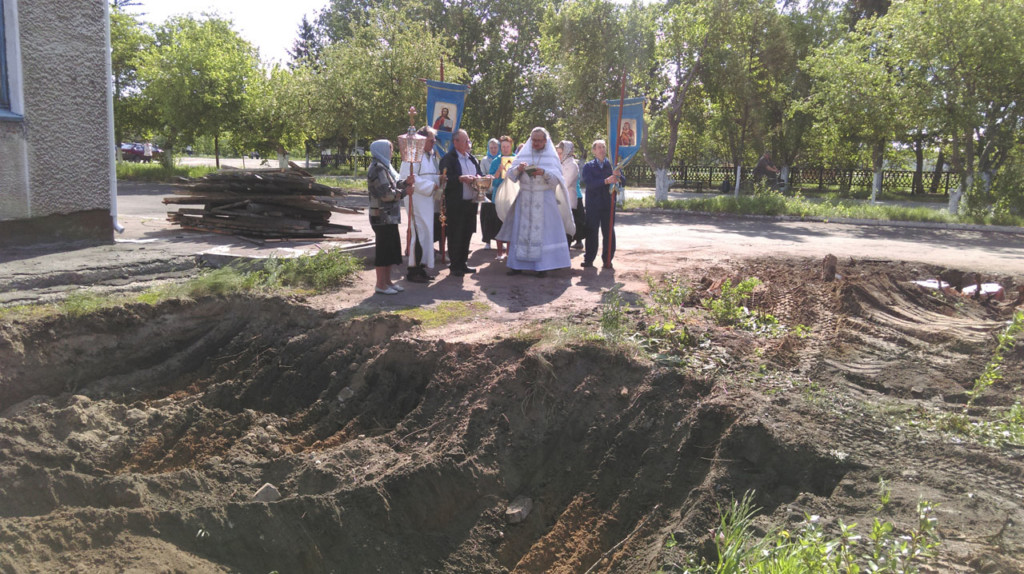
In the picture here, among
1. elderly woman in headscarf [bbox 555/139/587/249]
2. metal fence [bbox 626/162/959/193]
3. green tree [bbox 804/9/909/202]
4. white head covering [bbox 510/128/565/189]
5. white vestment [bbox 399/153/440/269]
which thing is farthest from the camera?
metal fence [bbox 626/162/959/193]

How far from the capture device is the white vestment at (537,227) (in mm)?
8406

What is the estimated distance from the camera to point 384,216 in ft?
22.9

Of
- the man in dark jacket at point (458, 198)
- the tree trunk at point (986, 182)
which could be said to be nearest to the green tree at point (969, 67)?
the tree trunk at point (986, 182)

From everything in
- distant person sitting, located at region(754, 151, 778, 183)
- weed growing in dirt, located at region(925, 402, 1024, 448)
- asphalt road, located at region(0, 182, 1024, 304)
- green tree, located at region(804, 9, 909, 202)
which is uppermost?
green tree, located at region(804, 9, 909, 202)

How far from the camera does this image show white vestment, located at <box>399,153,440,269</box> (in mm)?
7762

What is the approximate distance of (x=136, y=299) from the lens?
6.02 m

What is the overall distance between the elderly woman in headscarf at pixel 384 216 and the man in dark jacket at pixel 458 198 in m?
1.46

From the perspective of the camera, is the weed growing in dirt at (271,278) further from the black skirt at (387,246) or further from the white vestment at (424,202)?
the white vestment at (424,202)

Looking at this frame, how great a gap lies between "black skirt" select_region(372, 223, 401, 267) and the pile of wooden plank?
8.55 ft

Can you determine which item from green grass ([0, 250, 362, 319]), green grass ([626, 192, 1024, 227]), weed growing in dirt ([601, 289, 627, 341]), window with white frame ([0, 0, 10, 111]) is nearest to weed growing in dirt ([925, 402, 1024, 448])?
weed growing in dirt ([601, 289, 627, 341])

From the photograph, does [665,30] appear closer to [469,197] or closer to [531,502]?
[469,197]

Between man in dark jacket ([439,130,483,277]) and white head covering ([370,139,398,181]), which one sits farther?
man in dark jacket ([439,130,483,277])

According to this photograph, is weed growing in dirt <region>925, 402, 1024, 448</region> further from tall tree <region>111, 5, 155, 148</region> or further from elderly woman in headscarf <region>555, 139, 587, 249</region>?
tall tree <region>111, 5, 155, 148</region>

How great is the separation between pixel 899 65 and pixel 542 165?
522 inches
